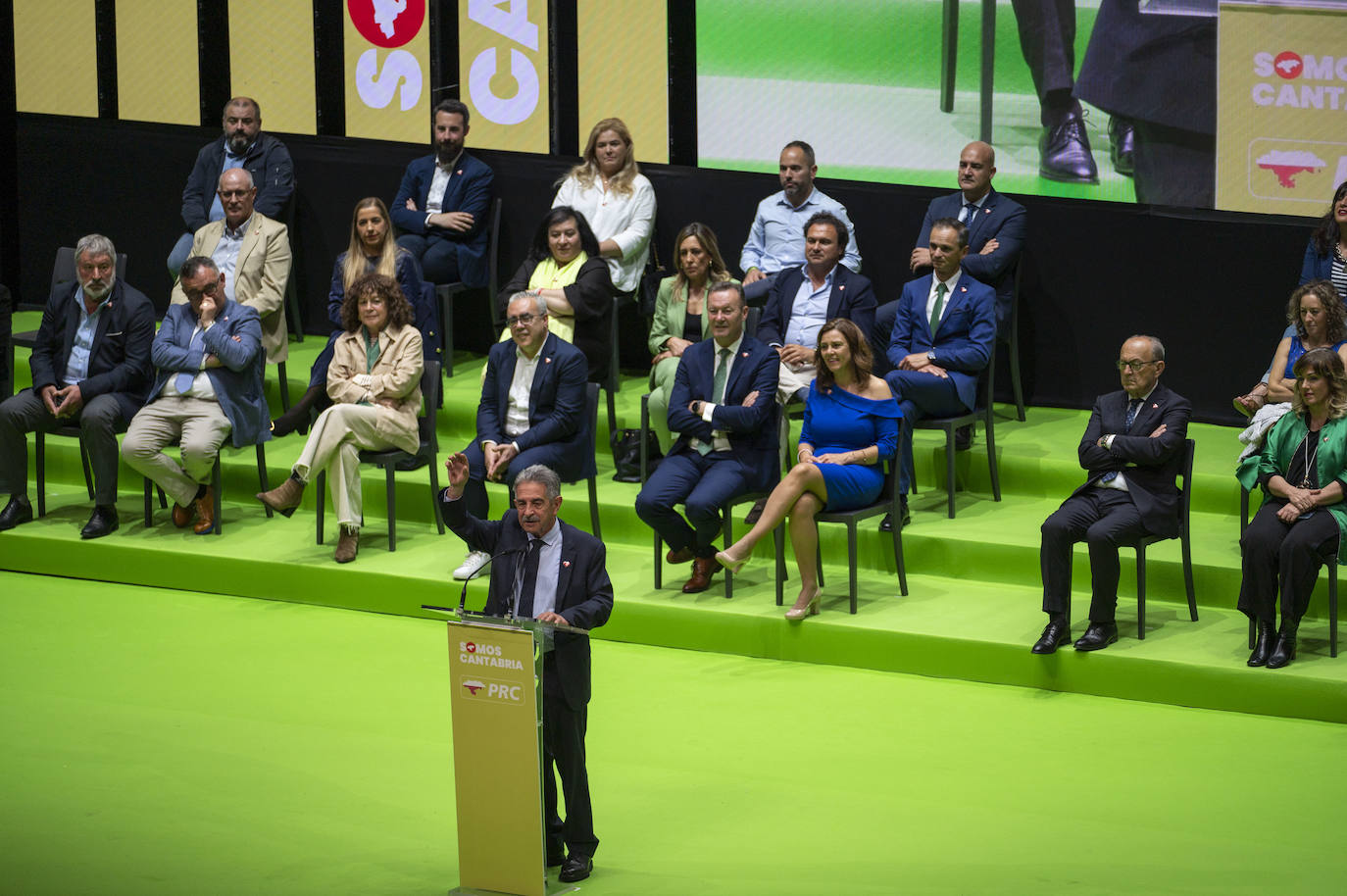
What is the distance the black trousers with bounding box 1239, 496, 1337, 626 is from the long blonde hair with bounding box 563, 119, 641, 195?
11.6ft

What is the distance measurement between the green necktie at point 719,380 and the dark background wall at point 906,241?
1776mm

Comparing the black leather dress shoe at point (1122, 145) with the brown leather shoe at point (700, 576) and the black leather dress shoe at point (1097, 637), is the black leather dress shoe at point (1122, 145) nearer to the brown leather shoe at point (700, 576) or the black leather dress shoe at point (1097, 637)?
the black leather dress shoe at point (1097, 637)

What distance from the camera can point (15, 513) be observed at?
8.20 meters

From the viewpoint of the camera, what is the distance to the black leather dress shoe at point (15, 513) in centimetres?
819

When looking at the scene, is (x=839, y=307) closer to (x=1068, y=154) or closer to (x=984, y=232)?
(x=984, y=232)

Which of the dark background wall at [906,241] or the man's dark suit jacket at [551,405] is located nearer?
the man's dark suit jacket at [551,405]

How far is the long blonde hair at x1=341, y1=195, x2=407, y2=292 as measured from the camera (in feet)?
27.4

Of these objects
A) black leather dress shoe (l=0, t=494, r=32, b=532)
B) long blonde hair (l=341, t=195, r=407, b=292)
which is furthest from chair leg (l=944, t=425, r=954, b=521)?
black leather dress shoe (l=0, t=494, r=32, b=532)

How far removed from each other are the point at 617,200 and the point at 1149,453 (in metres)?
3.13

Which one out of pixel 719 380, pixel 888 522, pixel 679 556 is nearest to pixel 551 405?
pixel 719 380

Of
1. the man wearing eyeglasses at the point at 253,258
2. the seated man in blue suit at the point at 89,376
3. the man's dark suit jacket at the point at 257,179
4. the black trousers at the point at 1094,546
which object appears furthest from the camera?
the man's dark suit jacket at the point at 257,179

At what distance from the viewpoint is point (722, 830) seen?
17.6ft

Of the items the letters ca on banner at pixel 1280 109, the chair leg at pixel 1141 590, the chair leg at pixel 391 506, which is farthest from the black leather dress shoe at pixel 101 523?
the letters ca on banner at pixel 1280 109

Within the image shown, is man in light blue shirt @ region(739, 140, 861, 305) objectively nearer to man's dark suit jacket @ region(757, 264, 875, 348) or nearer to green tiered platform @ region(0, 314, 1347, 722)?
man's dark suit jacket @ region(757, 264, 875, 348)
